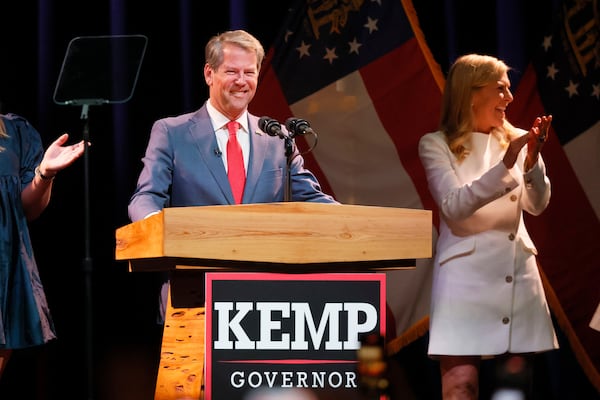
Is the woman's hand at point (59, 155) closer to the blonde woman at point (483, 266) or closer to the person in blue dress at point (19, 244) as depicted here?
the person in blue dress at point (19, 244)

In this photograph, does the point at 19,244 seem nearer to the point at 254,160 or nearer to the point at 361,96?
the point at 254,160

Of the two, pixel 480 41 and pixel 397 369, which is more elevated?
pixel 480 41

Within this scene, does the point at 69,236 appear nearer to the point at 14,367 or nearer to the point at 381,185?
the point at 14,367

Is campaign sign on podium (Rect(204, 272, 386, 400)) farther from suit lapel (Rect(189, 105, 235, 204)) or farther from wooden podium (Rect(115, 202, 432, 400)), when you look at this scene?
suit lapel (Rect(189, 105, 235, 204))

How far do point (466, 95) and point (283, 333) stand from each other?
1.50 meters

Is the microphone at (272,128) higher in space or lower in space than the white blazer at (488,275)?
higher

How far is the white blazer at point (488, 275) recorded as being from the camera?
3330 mm

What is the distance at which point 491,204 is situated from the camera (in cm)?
340

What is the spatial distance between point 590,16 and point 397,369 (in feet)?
5.93

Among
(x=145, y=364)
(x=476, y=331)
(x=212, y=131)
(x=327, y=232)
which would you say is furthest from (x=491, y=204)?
(x=145, y=364)

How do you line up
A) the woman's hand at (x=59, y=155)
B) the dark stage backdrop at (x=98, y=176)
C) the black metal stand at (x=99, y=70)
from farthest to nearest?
1. the dark stage backdrop at (x=98, y=176)
2. the black metal stand at (x=99, y=70)
3. the woman's hand at (x=59, y=155)

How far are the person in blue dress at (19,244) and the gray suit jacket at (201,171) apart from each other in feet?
1.85

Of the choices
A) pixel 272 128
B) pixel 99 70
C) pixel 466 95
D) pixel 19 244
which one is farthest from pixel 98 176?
pixel 272 128

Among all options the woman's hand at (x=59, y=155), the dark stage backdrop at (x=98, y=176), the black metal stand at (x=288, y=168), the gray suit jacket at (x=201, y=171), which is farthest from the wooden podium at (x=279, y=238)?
the dark stage backdrop at (x=98, y=176)
